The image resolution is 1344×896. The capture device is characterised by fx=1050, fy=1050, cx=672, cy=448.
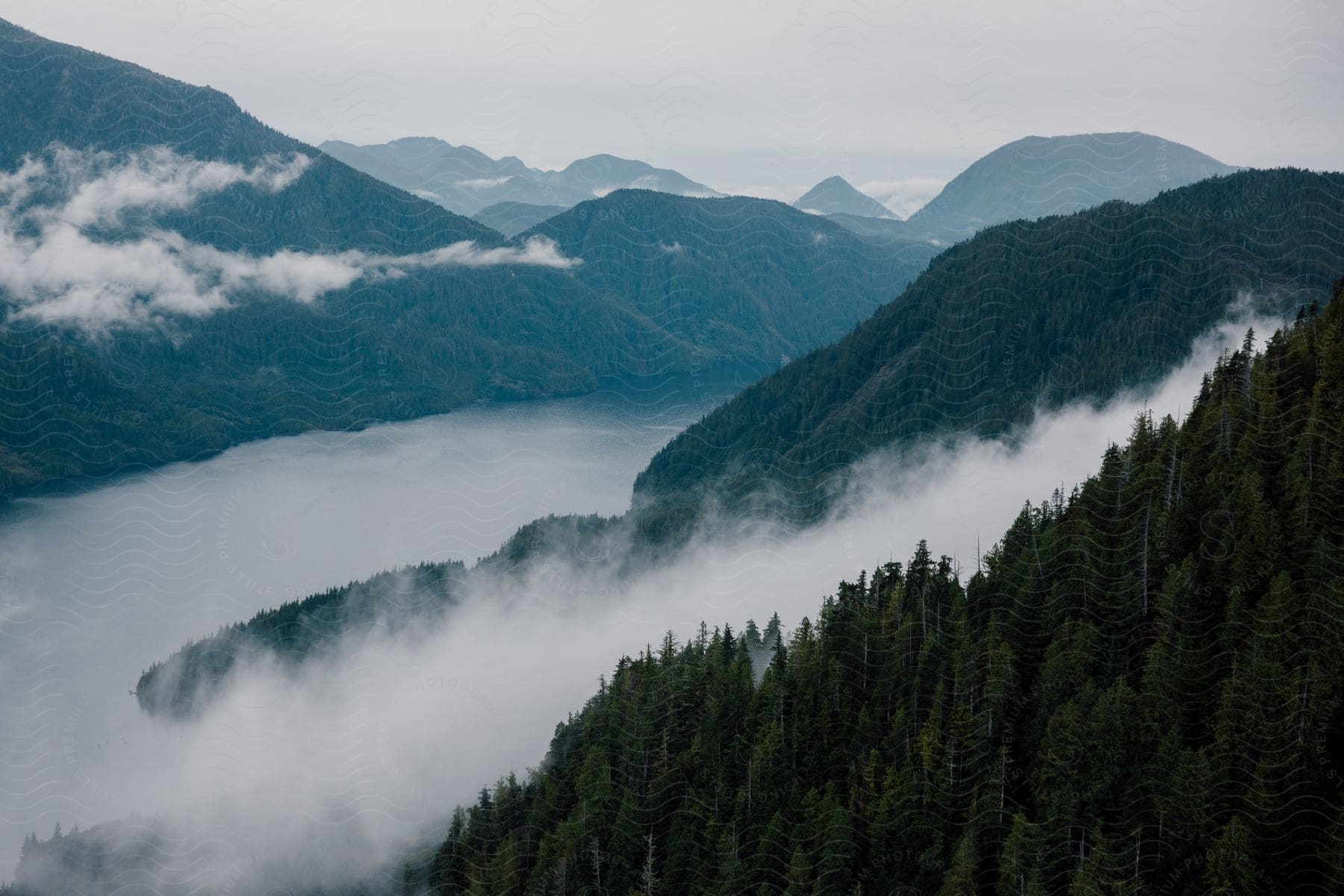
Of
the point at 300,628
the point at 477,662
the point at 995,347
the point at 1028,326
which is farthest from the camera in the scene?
the point at 995,347

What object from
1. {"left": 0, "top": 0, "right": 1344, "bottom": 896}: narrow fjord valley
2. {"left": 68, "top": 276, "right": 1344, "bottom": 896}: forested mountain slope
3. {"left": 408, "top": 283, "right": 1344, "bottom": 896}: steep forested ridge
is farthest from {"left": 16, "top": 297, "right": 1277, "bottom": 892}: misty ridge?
{"left": 408, "top": 283, "right": 1344, "bottom": 896}: steep forested ridge

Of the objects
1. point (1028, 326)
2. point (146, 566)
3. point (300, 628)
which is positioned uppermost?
point (1028, 326)

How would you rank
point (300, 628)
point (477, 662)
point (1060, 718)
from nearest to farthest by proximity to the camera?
point (1060, 718) < point (477, 662) < point (300, 628)

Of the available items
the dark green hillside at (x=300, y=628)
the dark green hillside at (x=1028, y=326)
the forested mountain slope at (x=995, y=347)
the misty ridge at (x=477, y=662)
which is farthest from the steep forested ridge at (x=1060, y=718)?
the dark green hillside at (x=1028, y=326)

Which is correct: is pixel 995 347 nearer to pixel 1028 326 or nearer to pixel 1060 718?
pixel 1028 326

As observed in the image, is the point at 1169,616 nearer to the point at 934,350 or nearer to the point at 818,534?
the point at 818,534

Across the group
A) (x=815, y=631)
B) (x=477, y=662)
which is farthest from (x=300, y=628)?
(x=815, y=631)

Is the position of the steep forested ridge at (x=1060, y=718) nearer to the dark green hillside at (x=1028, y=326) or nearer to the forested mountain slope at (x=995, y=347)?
the forested mountain slope at (x=995, y=347)

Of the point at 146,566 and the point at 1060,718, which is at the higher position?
the point at 1060,718
